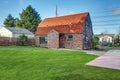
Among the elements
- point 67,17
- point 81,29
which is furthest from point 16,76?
point 67,17

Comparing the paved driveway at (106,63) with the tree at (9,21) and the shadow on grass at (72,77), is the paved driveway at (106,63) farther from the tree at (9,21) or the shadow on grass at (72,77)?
the tree at (9,21)

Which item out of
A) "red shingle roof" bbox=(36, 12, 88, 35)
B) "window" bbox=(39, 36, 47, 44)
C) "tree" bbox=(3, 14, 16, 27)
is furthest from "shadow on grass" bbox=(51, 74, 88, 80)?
"tree" bbox=(3, 14, 16, 27)

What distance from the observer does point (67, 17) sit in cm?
2823

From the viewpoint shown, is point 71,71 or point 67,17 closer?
point 71,71

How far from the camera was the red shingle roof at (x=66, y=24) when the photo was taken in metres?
24.8

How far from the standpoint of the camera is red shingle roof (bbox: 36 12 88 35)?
24.8 metres

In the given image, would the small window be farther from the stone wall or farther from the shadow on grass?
the shadow on grass

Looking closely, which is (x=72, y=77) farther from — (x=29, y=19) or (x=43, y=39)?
(x=29, y=19)

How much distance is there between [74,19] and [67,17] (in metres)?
2.17

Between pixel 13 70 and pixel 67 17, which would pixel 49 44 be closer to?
pixel 67 17

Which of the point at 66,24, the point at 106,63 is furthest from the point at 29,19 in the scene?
the point at 106,63

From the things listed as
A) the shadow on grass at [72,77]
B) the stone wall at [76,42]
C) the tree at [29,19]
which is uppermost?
the tree at [29,19]

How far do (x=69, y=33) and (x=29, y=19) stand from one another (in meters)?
33.9

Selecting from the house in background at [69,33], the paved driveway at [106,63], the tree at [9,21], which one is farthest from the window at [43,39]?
the tree at [9,21]
